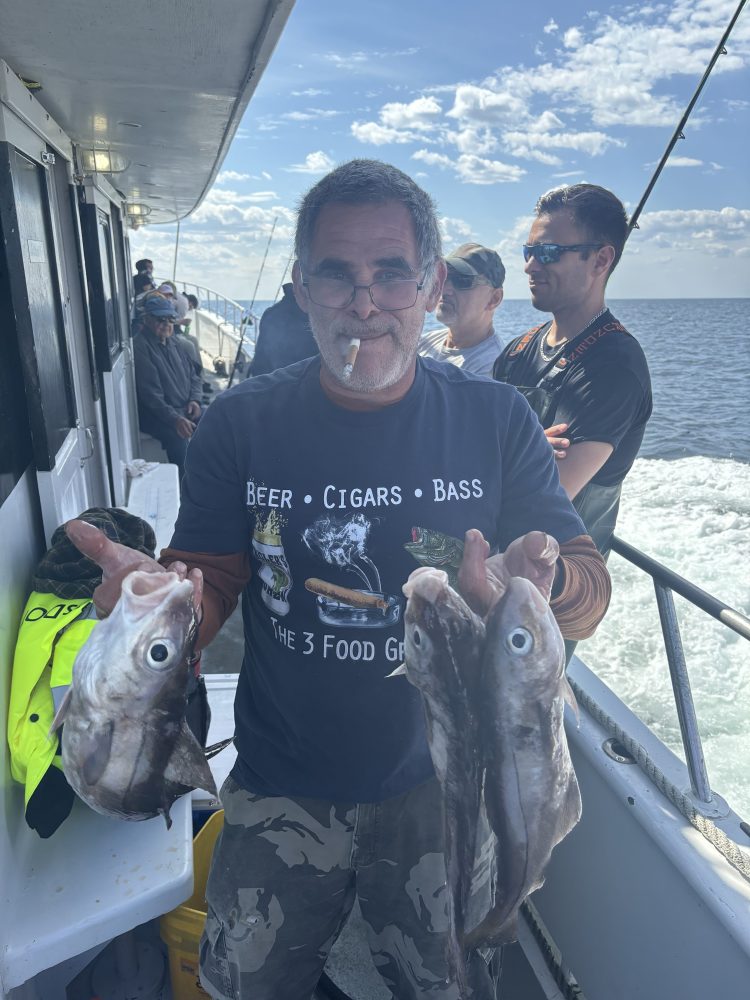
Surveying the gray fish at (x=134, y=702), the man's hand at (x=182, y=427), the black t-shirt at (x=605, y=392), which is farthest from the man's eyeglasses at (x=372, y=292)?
the man's hand at (x=182, y=427)

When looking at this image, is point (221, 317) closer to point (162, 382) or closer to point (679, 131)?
point (162, 382)

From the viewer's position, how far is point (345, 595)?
1.75 meters

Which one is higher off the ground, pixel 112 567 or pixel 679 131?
pixel 679 131

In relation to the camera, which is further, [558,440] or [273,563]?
[558,440]

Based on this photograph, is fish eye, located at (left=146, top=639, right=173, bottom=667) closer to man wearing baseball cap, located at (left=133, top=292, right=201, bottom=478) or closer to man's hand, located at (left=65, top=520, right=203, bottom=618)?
man's hand, located at (left=65, top=520, right=203, bottom=618)

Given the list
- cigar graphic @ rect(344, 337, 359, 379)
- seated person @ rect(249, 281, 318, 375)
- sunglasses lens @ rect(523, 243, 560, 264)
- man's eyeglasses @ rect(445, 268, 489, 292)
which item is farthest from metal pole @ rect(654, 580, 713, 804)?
seated person @ rect(249, 281, 318, 375)

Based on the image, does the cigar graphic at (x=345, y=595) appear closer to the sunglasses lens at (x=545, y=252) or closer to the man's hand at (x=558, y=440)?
the man's hand at (x=558, y=440)

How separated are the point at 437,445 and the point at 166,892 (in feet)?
4.93

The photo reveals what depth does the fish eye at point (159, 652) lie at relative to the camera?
4.14 ft

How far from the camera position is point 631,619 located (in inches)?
295

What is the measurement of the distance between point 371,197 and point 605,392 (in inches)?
53.0

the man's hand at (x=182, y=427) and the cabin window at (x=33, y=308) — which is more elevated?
the cabin window at (x=33, y=308)

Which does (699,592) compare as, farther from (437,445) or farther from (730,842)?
(437,445)

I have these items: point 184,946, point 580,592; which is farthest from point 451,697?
point 184,946
